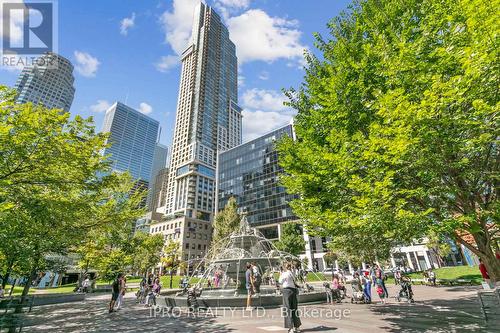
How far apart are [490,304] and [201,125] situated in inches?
4569

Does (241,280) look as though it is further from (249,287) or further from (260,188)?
(260,188)

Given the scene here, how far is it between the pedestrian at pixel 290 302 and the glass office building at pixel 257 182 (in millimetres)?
Answer: 56021

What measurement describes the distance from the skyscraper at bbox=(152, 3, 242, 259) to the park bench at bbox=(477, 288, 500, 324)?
75.9 metres

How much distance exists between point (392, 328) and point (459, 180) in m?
4.57

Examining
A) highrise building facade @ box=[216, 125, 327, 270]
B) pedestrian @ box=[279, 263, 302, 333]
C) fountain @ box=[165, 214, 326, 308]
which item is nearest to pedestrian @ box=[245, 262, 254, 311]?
fountain @ box=[165, 214, 326, 308]

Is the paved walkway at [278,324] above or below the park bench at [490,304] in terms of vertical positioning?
below

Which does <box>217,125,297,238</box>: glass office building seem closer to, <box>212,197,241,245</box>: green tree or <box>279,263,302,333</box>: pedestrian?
<box>212,197,241,245</box>: green tree

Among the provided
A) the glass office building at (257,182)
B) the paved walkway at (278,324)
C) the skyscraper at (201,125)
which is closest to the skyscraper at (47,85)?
the skyscraper at (201,125)

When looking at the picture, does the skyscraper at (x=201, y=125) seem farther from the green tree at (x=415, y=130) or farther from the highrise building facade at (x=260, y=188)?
the green tree at (x=415, y=130)

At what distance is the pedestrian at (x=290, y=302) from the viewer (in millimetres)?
6082

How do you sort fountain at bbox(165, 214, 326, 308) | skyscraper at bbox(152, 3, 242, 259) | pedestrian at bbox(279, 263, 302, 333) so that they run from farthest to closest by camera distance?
1. skyscraper at bbox(152, 3, 242, 259)
2. fountain at bbox(165, 214, 326, 308)
3. pedestrian at bbox(279, 263, 302, 333)

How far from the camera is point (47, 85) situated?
129 meters

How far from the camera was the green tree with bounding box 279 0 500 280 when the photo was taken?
17.6 ft

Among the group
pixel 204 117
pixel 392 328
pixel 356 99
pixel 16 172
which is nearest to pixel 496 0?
pixel 356 99
